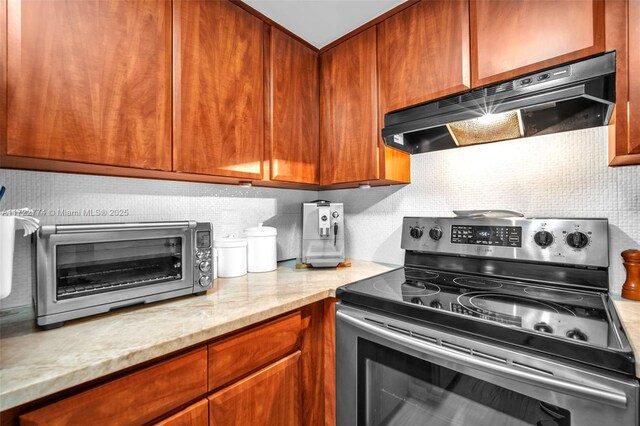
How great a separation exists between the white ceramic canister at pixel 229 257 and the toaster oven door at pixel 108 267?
331 mm

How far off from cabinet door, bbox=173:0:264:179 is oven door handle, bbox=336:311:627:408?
0.91 m

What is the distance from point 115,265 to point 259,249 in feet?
2.27

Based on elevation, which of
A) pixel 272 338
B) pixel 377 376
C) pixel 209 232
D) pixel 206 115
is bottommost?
pixel 377 376

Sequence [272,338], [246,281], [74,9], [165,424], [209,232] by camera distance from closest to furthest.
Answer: [165,424] < [74,9] < [272,338] < [209,232] < [246,281]

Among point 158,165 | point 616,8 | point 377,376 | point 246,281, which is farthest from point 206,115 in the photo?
point 616,8

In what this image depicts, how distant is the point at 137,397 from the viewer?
2.49 feet

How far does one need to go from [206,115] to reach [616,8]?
147 cm

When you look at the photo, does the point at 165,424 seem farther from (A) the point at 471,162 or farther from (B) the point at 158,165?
(A) the point at 471,162

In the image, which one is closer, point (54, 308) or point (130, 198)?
point (54, 308)

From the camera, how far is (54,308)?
33.0 inches

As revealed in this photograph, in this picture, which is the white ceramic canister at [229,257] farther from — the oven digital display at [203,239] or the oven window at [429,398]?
the oven window at [429,398]

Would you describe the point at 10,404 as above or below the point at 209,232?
below

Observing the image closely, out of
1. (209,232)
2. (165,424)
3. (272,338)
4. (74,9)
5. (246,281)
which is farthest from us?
(246,281)

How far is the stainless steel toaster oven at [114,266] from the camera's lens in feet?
2.77
